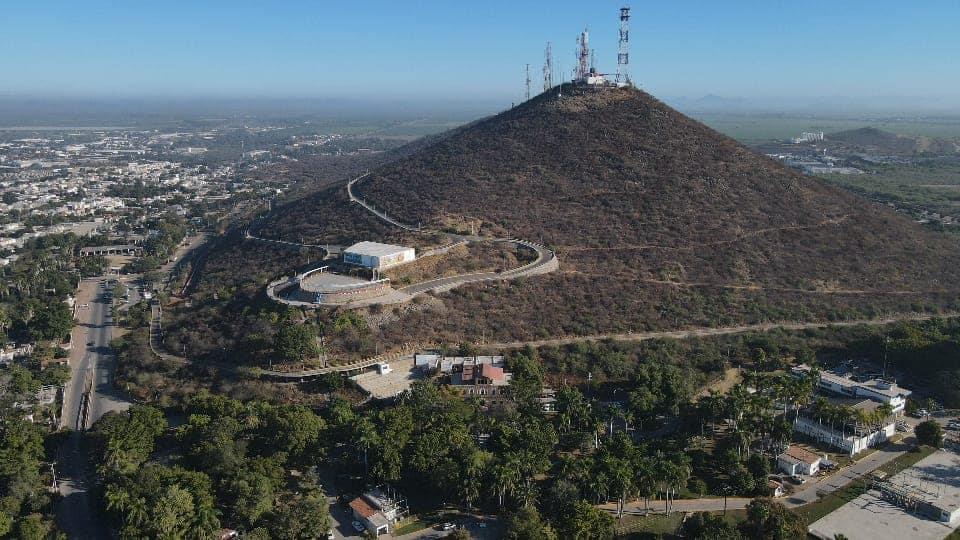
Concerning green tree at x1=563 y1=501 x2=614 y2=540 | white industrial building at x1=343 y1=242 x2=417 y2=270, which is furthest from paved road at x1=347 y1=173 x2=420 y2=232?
green tree at x1=563 y1=501 x2=614 y2=540

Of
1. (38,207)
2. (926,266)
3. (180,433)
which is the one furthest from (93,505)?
(38,207)

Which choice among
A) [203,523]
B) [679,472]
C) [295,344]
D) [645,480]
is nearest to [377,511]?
[203,523]

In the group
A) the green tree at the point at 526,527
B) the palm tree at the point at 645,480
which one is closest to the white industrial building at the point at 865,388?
the palm tree at the point at 645,480

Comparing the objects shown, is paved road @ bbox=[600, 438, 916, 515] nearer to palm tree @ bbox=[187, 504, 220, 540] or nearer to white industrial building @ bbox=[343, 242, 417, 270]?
palm tree @ bbox=[187, 504, 220, 540]

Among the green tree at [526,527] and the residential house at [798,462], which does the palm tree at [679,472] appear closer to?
the residential house at [798,462]

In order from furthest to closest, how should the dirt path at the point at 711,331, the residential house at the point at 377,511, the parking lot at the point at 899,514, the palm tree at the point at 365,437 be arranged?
1. the dirt path at the point at 711,331
2. the palm tree at the point at 365,437
3. the parking lot at the point at 899,514
4. the residential house at the point at 377,511

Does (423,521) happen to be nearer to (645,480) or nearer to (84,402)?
(645,480)
